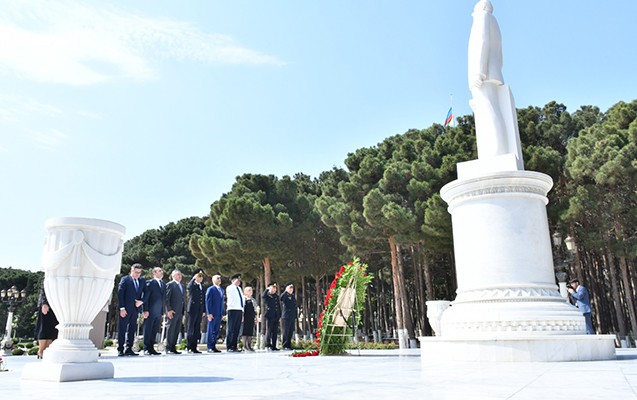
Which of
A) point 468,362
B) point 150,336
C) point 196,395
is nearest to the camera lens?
point 196,395

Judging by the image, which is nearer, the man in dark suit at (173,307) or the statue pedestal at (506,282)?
the statue pedestal at (506,282)

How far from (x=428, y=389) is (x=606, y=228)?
18926mm

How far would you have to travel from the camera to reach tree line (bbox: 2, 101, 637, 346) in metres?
18.8

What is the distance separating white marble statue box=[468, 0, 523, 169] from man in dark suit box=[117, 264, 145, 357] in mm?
7046

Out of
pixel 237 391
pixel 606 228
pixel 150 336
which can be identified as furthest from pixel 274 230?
pixel 237 391

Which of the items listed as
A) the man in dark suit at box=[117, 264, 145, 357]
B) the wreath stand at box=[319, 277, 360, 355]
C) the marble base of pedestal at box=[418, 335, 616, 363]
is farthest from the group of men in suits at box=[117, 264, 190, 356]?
the marble base of pedestal at box=[418, 335, 616, 363]

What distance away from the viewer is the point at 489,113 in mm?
8836

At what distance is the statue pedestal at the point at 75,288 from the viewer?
4.55m

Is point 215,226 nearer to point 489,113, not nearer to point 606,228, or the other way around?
point 606,228

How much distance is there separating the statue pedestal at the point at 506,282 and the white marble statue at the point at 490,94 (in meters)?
1.18

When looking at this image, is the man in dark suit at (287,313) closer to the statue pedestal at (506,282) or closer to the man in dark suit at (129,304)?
the man in dark suit at (129,304)

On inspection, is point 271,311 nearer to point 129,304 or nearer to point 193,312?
point 193,312

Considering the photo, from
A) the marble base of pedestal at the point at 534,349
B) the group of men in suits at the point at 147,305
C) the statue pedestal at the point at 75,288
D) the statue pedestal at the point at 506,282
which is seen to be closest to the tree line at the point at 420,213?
the group of men in suits at the point at 147,305

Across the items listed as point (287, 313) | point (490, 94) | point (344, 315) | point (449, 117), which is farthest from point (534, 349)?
point (449, 117)
